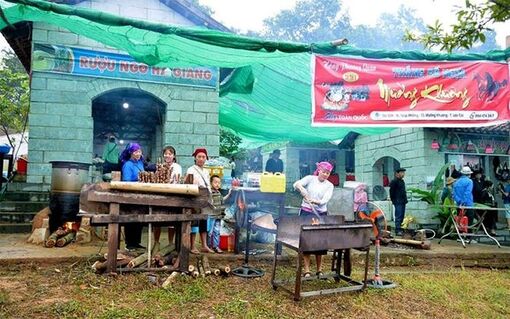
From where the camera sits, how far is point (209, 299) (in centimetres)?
448

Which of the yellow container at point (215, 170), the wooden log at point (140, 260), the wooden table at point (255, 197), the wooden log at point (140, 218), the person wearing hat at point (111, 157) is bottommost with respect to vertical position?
the wooden log at point (140, 260)

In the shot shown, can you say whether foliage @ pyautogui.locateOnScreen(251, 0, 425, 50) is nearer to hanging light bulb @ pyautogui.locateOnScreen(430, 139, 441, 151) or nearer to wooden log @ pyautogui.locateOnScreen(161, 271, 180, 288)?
hanging light bulb @ pyautogui.locateOnScreen(430, 139, 441, 151)

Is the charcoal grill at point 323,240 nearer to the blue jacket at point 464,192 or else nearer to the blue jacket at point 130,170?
the blue jacket at point 130,170

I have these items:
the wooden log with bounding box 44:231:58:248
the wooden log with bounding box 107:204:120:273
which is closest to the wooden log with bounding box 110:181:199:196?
the wooden log with bounding box 107:204:120:273

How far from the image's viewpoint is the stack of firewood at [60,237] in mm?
6207

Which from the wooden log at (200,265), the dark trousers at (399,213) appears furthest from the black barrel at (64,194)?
the dark trousers at (399,213)

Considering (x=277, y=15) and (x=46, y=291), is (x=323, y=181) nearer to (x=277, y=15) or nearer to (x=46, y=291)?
(x=46, y=291)

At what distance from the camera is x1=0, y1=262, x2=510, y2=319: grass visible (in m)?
3.99

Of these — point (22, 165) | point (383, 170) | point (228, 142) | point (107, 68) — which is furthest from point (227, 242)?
point (383, 170)

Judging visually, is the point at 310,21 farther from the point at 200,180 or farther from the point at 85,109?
the point at 200,180

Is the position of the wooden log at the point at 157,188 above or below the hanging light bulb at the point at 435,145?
below

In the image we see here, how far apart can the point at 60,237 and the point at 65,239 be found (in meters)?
0.10

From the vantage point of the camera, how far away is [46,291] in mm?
4383

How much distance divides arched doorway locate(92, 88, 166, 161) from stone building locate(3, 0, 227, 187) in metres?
3.51
